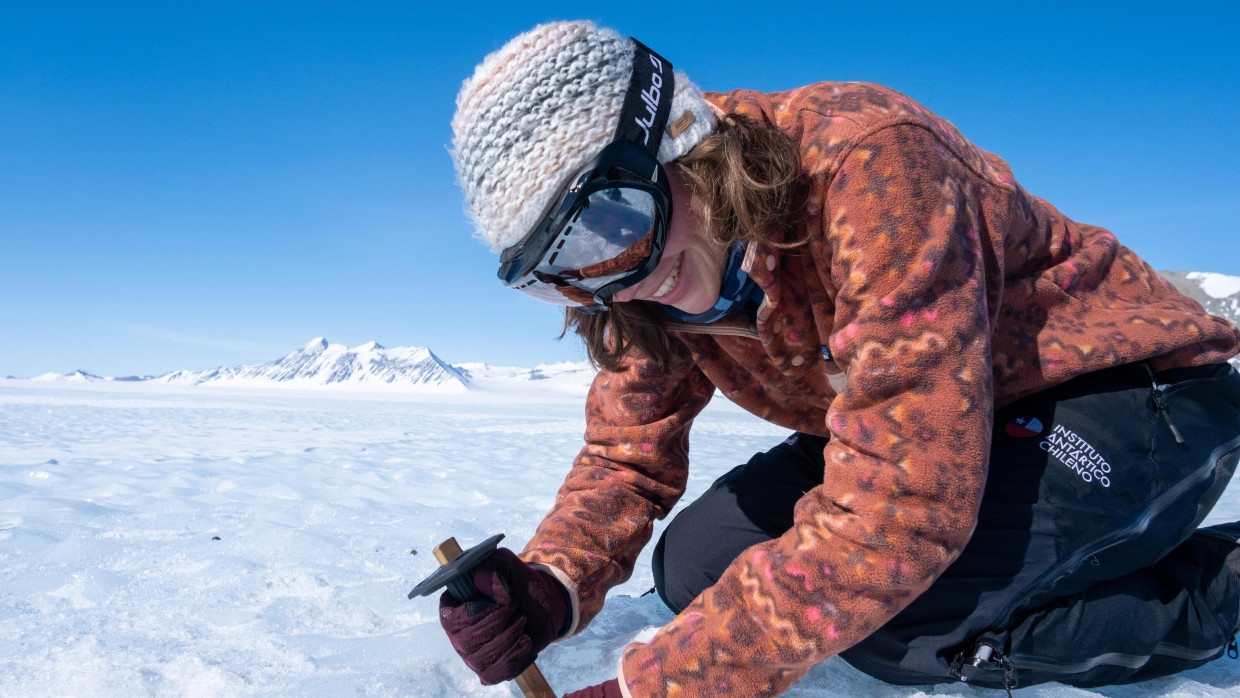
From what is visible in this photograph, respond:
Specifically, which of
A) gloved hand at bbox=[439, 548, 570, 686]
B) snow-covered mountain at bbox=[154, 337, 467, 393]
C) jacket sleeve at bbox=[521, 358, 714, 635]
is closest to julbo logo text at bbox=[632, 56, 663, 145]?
jacket sleeve at bbox=[521, 358, 714, 635]

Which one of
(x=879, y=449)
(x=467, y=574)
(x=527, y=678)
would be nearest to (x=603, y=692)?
(x=527, y=678)

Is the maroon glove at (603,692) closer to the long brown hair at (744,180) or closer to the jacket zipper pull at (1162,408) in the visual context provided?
the long brown hair at (744,180)

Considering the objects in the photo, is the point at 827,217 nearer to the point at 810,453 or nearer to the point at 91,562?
the point at 810,453

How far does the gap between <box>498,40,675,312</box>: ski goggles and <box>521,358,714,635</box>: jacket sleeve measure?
0.46 meters

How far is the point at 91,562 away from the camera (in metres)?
1.81

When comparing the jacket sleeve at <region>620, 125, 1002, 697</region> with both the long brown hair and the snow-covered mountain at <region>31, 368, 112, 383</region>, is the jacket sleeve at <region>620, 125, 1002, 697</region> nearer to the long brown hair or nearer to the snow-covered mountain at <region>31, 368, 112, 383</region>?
the long brown hair

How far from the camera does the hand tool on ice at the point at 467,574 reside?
3.36 ft

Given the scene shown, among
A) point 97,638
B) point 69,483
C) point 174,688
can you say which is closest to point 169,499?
point 69,483

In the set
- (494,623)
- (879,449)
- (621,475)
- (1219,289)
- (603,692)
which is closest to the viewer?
(879,449)

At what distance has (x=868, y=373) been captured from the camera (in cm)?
92

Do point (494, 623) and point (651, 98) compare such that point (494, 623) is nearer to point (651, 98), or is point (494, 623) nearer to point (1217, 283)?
point (651, 98)

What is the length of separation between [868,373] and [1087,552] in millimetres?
620

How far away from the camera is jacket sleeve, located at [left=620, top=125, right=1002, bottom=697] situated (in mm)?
896

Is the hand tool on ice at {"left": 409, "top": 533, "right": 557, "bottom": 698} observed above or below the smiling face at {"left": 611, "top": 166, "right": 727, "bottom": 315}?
below
